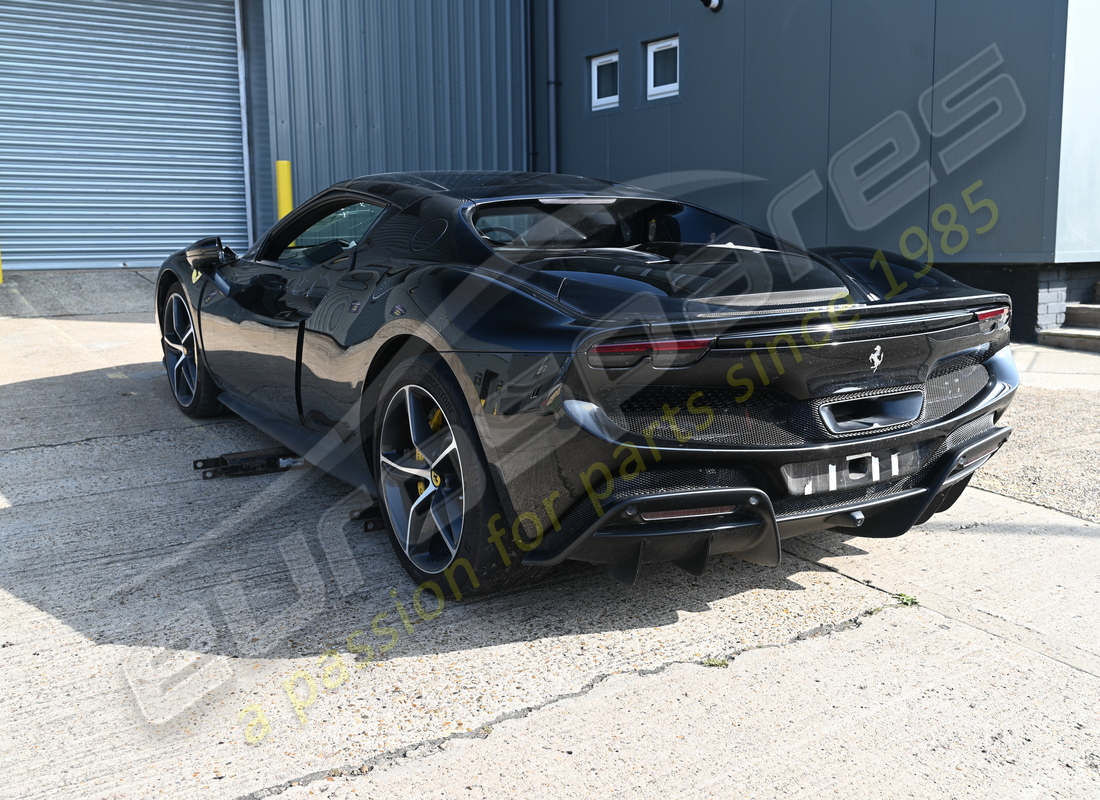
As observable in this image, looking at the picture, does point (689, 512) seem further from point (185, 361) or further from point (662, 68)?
point (662, 68)

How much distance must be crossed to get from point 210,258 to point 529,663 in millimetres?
3029

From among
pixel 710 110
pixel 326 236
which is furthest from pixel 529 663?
pixel 710 110

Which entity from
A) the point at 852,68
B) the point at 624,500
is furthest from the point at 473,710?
the point at 852,68

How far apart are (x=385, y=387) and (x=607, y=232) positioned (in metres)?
1.08

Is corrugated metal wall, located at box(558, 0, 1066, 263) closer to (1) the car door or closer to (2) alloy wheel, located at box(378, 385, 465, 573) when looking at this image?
(1) the car door

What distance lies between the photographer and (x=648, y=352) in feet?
7.48

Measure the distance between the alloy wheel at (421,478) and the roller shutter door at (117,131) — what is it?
1030cm

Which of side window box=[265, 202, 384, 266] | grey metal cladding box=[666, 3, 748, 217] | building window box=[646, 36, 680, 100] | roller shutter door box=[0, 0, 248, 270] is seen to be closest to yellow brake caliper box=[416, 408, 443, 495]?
side window box=[265, 202, 384, 266]

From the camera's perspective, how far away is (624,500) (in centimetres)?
229

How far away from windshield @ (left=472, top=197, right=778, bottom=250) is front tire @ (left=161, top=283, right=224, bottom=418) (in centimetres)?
227

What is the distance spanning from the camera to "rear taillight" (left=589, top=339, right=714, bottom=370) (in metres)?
2.27

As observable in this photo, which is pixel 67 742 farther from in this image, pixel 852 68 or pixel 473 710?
pixel 852 68

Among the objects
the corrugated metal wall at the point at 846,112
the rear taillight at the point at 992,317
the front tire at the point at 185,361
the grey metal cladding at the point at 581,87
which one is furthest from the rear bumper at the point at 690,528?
the grey metal cladding at the point at 581,87

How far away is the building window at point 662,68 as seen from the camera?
10.7m
